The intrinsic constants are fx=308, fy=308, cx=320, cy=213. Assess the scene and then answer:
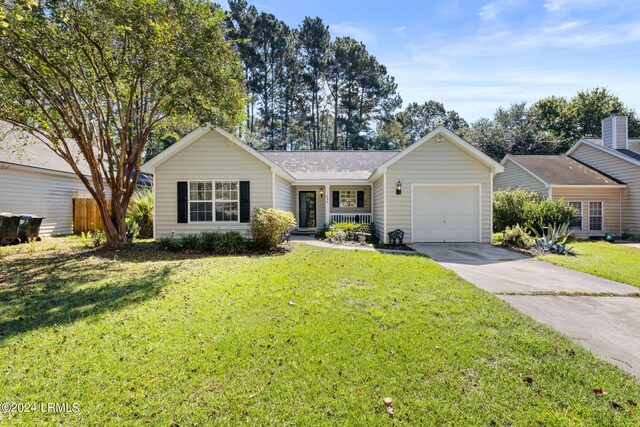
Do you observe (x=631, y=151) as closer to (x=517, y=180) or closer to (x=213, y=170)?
(x=517, y=180)

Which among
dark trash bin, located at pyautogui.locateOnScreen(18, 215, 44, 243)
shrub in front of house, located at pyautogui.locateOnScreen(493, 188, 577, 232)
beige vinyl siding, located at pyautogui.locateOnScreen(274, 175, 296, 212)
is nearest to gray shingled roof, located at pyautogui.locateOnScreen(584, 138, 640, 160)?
shrub in front of house, located at pyautogui.locateOnScreen(493, 188, 577, 232)

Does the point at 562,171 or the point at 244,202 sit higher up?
the point at 562,171

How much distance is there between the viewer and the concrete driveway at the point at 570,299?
356 centimetres

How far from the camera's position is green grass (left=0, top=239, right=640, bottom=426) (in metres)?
2.40

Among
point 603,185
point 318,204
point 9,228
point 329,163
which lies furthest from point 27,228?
point 603,185

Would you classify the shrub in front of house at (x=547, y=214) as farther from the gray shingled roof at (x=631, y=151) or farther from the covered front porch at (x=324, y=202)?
the covered front porch at (x=324, y=202)

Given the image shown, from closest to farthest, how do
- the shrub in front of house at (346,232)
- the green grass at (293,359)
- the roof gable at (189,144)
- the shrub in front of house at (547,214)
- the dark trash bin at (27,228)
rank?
the green grass at (293,359), the dark trash bin at (27,228), the roof gable at (189,144), the shrub in front of house at (547,214), the shrub in front of house at (346,232)

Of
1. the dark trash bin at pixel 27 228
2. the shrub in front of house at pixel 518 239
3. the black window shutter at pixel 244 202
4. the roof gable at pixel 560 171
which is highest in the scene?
the roof gable at pixel 560 171

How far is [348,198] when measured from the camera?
16.5 m

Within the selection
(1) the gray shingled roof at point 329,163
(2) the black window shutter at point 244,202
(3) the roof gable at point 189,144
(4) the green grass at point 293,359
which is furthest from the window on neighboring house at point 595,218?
(2) the black window shutter at point 244,202

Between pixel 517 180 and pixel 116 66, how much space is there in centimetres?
1930

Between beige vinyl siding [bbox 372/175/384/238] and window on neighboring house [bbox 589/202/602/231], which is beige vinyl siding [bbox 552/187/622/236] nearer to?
window on neighboring house [bbox 589/202/602/231]

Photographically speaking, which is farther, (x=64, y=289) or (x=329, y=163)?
(x=329, y=163)

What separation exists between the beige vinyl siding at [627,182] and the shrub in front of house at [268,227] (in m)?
16.5
